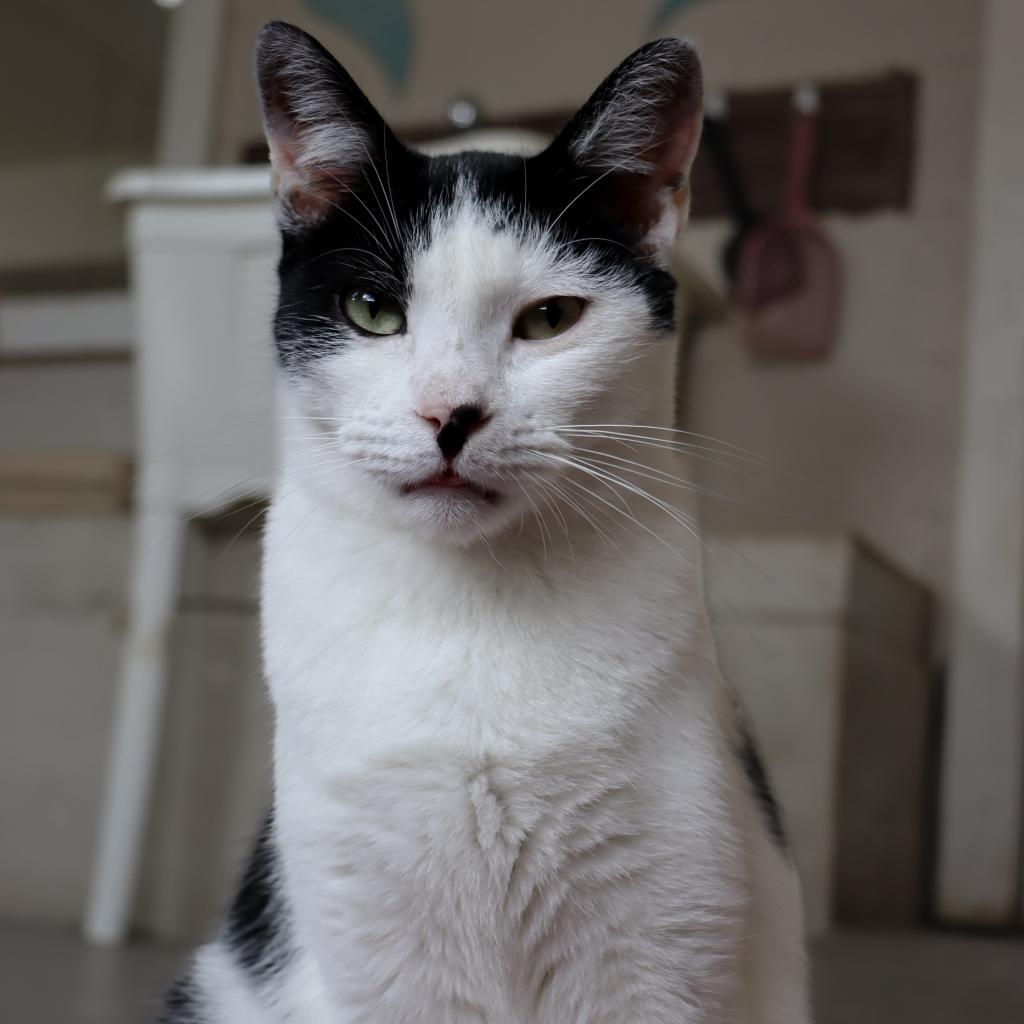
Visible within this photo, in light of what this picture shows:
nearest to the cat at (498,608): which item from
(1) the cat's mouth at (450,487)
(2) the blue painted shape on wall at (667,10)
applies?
(1) the cat's mouth at (450,487)

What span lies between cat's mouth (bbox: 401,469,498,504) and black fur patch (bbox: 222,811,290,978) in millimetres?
307

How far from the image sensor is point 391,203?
0.87 meters

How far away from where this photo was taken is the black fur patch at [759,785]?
2.97ft

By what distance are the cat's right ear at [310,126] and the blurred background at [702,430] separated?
0.87 meters

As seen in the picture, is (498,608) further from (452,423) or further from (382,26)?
(382,26)

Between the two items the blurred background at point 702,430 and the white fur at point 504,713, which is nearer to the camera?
the white fur at point 504,713

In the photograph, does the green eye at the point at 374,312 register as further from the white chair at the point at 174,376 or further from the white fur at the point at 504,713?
the white chair at the point at 174,376

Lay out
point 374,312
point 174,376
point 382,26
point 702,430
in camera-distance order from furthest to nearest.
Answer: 1. point 382,26
2. point 702,430
3. point 174,376
4. point 374,312

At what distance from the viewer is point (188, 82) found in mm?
2830

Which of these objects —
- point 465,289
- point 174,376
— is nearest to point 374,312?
point 465,289

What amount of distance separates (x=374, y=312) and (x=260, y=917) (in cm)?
47

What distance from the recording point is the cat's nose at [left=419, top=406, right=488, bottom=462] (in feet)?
2.44

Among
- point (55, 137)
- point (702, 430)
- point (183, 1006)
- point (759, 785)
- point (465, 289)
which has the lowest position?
point (183, 1006)

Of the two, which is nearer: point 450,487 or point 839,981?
point 450,487
